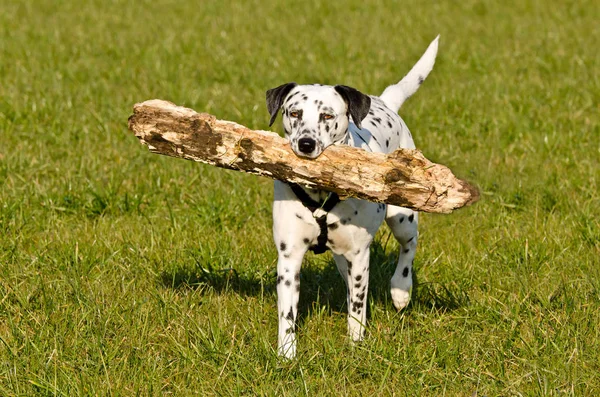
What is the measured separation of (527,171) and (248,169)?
4614mm

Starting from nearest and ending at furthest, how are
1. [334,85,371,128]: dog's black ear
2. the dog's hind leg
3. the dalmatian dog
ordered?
the dalmatian dog < [334,85,371,128]: dog's black ear < the dog's hind leg

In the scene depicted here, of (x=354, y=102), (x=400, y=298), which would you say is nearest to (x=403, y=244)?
(x=400, y=298)

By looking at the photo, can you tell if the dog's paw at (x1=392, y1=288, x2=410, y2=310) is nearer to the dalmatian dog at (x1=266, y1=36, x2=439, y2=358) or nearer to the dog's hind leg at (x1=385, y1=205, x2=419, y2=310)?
the dog's hind leg at (x1=385, y1=205, x2=419, y2=310)

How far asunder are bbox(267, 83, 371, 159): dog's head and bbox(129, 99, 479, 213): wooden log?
11 centimetres

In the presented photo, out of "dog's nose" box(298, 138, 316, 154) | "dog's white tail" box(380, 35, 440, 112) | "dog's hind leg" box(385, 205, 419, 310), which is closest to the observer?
"dog's nose" box(298, 138, 316, 154)

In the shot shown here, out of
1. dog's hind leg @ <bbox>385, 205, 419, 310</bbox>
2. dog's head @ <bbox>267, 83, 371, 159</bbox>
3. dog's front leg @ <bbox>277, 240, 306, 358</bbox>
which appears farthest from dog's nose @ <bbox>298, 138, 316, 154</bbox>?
dog's hind leg @ <bbox>385, 205, 419, 310</bbox>

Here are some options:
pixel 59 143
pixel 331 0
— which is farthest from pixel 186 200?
pixel 331 0

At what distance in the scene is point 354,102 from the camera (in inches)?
240

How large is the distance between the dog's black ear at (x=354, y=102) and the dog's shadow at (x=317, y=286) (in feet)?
4.73

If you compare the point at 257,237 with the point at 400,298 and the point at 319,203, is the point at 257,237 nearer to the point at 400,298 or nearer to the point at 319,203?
the point at 400,298

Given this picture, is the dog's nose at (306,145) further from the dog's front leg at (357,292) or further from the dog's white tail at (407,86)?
the dog's white tail at (407,86)

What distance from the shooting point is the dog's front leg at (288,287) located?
240 inches

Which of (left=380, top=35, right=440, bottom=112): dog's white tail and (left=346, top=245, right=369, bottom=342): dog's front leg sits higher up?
(left=380, top=35, right=440, bottom=112): dog's white tail

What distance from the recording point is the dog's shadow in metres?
6.89
